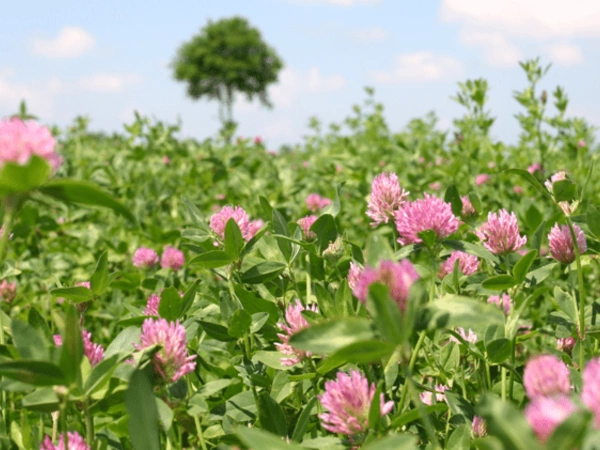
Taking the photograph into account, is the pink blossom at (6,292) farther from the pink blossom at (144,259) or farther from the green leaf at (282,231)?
the green leaf at (282,231)

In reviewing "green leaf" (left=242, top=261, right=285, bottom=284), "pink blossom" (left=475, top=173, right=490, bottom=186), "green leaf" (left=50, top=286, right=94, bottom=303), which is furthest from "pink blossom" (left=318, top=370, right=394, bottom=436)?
"pink blossom" (left=475, top=173, right=490, bottom=186)

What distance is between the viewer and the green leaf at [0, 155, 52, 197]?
570 millimetres

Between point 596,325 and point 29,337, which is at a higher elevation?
point 29,337

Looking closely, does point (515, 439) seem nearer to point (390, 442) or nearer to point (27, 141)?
point (390, 442)

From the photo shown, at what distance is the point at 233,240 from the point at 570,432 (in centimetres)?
69

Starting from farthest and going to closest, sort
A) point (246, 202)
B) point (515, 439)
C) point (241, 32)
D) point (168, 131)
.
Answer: point (241, 32) < point (168, 131) < point (246, 202) < point (515, 439)

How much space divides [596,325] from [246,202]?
243 cm

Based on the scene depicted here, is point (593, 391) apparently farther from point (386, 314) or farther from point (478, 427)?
point (478, 427)

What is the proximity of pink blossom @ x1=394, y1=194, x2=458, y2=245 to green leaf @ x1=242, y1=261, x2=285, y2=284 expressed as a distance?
246 mm

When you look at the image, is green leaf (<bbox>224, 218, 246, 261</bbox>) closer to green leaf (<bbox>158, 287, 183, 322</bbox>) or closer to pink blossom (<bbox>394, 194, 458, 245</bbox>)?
green leaf (<bbox>158, 287, 183, 322</bbox>)

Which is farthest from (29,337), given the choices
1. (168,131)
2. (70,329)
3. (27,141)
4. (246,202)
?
(168,131)

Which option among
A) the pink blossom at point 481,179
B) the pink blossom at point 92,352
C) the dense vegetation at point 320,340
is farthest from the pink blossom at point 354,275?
the pink blossom at point 481,179

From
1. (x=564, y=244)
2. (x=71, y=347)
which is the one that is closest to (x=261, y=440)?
(x=71, y=347)

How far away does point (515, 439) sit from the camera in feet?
1.50
